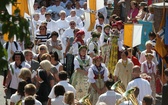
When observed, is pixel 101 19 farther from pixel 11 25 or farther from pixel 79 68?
pixel 11 25

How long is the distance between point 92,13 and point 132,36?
330cm

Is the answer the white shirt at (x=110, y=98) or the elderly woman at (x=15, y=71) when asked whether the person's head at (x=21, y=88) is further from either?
the elderly woman at (x=15, y=71)

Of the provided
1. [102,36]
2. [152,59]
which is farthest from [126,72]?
[102,36]

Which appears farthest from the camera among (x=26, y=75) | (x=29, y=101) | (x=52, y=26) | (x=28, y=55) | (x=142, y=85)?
(x=52, y=26)

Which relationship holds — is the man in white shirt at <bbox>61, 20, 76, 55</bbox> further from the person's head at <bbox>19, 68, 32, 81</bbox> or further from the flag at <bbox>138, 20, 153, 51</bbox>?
the person's head at <bbox>19, 68, 32, 81</bbox>

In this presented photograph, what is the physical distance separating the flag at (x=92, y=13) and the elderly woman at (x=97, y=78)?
5911 millimetres

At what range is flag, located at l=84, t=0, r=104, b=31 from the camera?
843 inches

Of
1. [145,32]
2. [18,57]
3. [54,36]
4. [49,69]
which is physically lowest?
[145,32]

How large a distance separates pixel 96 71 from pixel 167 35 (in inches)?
132

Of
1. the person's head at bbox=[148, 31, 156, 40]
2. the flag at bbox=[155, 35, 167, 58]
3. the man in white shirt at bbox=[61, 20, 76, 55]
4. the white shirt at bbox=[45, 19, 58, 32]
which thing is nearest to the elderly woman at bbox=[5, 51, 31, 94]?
the flag at bbox=[155, 35, 167, 58]

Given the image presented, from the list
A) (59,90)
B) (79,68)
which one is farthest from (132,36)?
(59,90)

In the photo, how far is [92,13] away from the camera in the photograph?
21453mm

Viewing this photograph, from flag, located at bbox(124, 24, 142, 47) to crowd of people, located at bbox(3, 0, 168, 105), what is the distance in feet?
0.85

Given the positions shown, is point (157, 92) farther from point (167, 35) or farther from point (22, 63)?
point (22, 63)
